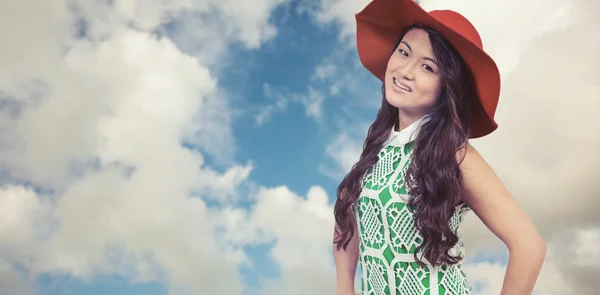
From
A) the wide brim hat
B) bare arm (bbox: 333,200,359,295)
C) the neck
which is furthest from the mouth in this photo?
bare arm (bbox: 333,200,359,295)

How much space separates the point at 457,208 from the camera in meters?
2.88

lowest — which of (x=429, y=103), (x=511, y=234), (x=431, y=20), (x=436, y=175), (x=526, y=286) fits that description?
(x=526, y=286)

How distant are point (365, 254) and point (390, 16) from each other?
1.11 metres

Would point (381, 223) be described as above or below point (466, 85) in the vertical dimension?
below

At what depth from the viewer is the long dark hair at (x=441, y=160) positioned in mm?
2736

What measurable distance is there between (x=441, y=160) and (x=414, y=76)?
41 centimetres

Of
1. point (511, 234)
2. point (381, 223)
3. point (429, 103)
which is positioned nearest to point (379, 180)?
point (381, 223)

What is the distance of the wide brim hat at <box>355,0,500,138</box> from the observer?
9.17ft

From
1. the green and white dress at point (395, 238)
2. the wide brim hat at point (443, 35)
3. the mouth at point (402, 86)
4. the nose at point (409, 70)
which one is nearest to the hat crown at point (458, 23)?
the wide brim hat at point (443, 35)

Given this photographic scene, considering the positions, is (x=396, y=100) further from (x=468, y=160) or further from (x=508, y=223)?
(x=508, y=223)

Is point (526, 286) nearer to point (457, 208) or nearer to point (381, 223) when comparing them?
point (457, 208)

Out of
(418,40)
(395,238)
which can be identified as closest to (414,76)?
(418,40)

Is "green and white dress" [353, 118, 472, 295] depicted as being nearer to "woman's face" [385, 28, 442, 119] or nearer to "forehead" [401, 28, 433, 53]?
"woman's face" [385, 28, 442, 119]

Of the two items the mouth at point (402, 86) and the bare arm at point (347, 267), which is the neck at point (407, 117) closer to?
the mouth at point (402, 86)
